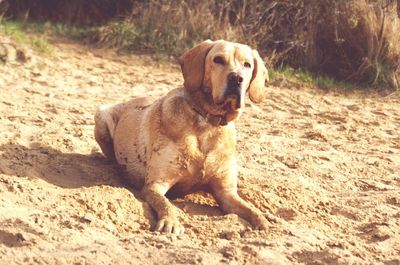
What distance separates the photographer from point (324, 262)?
448 cm

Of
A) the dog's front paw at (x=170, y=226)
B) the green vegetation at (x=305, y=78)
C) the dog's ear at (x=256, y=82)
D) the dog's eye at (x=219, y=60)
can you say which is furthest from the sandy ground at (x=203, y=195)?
the dog's eye at (x=219, y=60)

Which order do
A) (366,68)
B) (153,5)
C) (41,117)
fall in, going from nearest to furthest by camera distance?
(41,117)
(366,68)
(153,5)

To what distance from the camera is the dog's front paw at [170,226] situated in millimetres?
4781

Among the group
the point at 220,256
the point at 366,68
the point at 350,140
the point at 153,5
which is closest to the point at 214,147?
the point at 220,256

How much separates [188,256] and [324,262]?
0.85 metres

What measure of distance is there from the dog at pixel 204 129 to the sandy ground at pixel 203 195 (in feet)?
0.56

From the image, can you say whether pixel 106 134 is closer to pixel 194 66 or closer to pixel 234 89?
pixel 194 66

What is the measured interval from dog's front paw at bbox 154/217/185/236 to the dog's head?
36.4 inches

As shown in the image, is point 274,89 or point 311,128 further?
point 274,89

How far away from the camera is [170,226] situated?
189 inches

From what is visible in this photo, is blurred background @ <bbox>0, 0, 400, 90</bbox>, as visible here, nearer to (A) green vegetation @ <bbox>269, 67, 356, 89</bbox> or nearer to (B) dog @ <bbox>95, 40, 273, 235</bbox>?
(A) green vegetation @ <bbox>269, 67, 356, 89</bbox>

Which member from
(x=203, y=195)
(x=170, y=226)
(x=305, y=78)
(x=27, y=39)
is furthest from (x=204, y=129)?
(x=27, y=39)

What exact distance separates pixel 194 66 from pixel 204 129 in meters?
0.46

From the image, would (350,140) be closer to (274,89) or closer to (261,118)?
(261,118)
